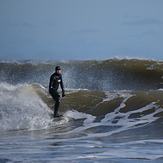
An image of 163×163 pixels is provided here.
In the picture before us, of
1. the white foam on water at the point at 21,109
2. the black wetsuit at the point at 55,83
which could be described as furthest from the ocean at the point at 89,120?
the black wetsuit at the point at 55,83

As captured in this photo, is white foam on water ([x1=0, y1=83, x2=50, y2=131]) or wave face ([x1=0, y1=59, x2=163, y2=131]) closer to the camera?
white foam on water ([x1=0, y1=83, x2=50, y2=131])

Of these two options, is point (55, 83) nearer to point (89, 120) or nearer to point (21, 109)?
point (21, 109)

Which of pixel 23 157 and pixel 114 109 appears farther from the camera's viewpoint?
pixel 114 109

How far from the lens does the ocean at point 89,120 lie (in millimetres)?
8656

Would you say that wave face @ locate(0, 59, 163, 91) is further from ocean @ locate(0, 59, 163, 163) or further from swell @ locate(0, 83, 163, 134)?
swell @ locate(0, 83, 163, 134)

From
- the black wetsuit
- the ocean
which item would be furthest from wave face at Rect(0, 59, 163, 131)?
the black wetsuit

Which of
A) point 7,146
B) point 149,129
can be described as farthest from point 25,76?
point 7,146

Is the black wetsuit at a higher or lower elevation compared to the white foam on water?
higher

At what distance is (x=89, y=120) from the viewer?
1554cm

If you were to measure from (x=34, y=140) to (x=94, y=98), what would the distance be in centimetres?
794

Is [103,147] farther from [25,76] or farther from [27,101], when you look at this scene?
[25,76]

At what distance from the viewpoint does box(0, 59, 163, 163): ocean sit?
8.66 meters

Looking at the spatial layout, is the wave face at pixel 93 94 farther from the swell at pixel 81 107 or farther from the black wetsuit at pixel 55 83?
the black wetsuit at pixel 55 83

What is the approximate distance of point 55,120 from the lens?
15570 millimetres
